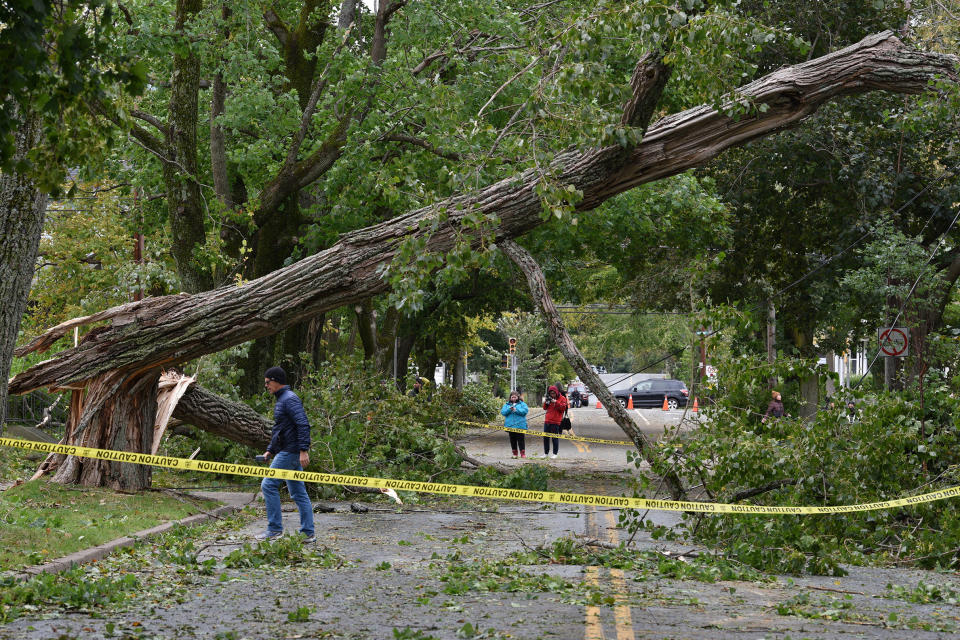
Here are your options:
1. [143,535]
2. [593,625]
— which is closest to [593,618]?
[593,625]

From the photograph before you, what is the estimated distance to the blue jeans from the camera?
372 inches

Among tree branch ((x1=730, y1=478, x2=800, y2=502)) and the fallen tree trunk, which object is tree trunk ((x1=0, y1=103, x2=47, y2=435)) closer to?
the fallen tree trunk

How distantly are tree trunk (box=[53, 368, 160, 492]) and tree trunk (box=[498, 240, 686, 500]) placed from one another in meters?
4.31

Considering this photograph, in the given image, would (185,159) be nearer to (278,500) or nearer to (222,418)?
(222,418)

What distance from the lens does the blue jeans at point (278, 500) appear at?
31.0ft

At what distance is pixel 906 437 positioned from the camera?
961 centimetres

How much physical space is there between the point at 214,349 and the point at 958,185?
1395cm

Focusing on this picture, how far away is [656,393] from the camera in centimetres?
5769

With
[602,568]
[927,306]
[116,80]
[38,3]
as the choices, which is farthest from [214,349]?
[927,306]

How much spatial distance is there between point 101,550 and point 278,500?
1.88 metres

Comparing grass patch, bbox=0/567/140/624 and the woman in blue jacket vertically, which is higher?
the woman in blue jacket

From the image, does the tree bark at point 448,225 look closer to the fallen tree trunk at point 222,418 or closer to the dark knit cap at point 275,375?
the dark knit cap at point 275,375

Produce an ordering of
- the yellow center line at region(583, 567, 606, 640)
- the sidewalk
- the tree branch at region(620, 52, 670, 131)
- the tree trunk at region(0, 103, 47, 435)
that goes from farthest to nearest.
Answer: the tree branch at region(620, 52, 670, 131) < the sidewalk < the tree trunk at region(0, 103, 47, 435) < the yellow center line at region(583, 567, 606, 640)

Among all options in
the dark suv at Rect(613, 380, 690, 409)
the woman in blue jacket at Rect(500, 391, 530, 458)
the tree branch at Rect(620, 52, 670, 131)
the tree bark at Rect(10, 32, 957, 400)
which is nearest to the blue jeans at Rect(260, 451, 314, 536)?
the tree bark at Rect(10, 32, 957, 400)
